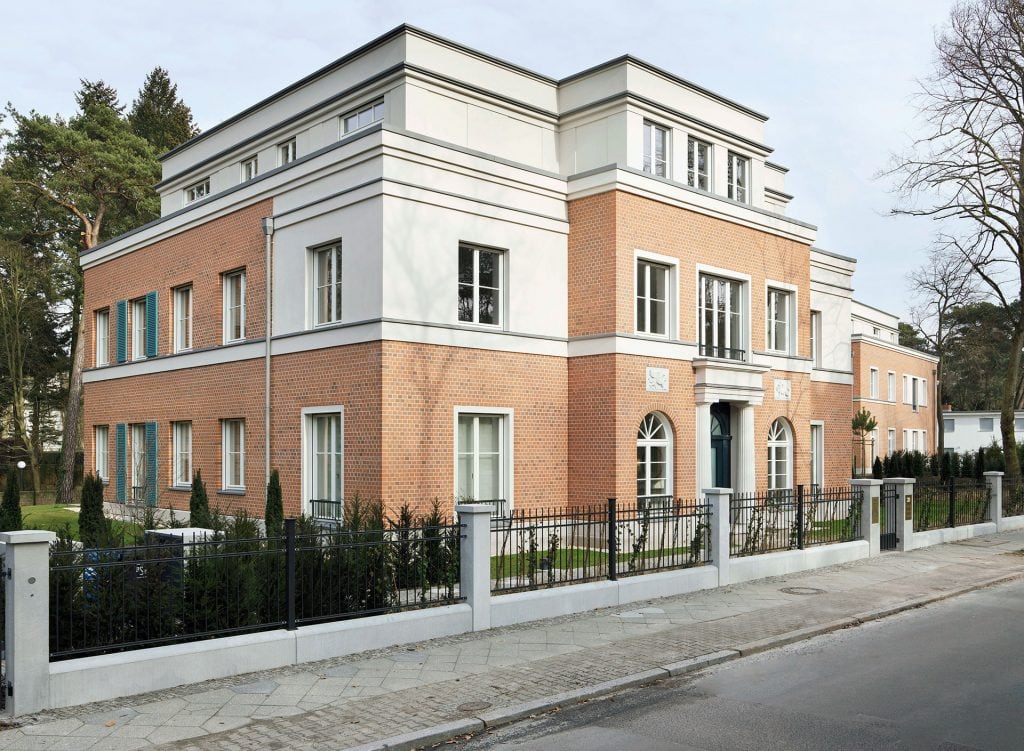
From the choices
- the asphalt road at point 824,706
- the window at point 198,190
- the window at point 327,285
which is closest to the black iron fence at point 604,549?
the asphalt road at point 824,706

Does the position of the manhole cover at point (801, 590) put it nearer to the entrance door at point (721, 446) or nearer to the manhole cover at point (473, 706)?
the entrance door at point (721, 446)

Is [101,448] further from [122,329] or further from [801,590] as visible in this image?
[801,590]

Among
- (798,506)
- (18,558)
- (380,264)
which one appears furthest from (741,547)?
(18,558)

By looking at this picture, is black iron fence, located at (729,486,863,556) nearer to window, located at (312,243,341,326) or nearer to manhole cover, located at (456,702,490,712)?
manhole cover, located at (456,702,490,712)

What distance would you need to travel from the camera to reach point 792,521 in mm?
16297

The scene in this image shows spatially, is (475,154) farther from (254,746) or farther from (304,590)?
(254,746)

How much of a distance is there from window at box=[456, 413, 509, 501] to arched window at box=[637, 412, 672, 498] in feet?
9.52

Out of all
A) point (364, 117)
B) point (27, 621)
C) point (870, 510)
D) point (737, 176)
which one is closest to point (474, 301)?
point (364, 117)

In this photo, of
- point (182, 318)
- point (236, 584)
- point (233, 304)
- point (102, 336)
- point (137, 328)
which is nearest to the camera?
point (236, 584)

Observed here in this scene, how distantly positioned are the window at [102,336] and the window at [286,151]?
22.6 ft

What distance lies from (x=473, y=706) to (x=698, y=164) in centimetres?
1627

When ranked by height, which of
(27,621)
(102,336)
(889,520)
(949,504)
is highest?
(102,336)

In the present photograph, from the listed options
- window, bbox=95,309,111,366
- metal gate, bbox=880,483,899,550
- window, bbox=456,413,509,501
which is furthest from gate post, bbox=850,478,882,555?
window, bbox=95,309,111,366

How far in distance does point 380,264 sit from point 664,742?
10.8 meters
